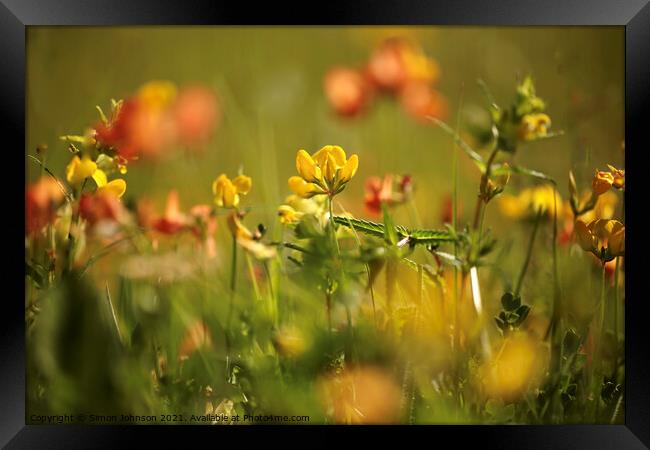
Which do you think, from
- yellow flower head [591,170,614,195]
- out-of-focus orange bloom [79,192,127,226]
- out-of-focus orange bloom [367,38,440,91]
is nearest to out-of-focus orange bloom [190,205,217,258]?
out-of-focus orange bloom [79,192,127,226]

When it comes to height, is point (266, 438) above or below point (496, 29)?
below

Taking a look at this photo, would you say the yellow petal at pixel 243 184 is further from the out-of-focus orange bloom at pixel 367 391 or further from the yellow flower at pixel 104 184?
the out-of-focus orange bloom at pixel 367 391

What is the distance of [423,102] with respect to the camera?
80.3 inches

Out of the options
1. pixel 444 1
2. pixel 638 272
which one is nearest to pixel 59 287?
pixel 444 1

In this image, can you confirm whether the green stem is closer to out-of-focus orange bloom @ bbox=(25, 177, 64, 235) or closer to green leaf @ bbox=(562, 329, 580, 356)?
green leaf @ bbox=(562, 329, 580, 356)

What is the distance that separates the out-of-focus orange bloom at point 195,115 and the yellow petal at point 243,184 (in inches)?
3.7

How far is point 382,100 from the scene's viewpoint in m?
2.09

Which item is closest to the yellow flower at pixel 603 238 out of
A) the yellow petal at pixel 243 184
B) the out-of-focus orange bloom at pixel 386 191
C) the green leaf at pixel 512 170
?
the green leaf at pixel 512 170

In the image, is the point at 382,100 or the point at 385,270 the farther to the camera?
the point at 382,100

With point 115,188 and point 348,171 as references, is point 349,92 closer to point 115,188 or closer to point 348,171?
→ point 348,171

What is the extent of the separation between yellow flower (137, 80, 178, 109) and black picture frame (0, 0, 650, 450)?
0.09m

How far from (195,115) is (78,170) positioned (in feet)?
0.62

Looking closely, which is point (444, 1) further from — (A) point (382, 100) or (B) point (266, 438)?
(B) point (266, 438)

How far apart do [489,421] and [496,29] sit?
0.56m
